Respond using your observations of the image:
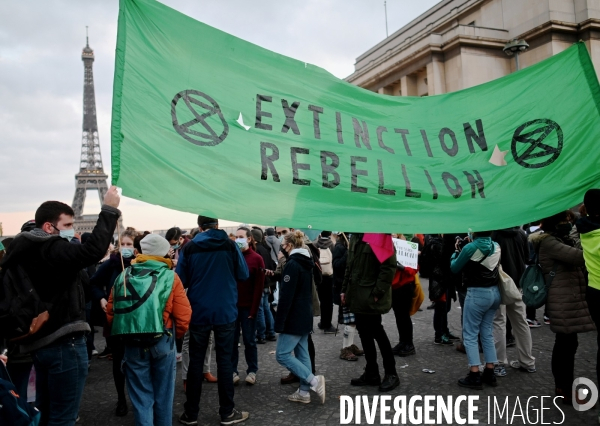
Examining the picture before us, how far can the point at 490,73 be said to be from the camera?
36938 mm

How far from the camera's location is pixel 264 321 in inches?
293

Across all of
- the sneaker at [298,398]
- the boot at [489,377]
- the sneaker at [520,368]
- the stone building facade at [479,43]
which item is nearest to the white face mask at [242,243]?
the sneaker at [298,398]

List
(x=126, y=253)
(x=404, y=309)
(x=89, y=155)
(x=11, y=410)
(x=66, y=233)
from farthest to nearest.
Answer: (x=89, y=155) < (x=404, y=309) < (x=126, y=253) < (x=66, y=233) < (x=11, y=410)

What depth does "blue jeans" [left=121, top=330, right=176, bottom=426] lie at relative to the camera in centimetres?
353

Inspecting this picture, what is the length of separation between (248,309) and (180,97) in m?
3.19

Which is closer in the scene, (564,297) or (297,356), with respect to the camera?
(564,297)

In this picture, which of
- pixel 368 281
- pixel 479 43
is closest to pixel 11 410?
pixel 368 281

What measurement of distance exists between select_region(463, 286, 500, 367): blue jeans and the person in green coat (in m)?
0.85

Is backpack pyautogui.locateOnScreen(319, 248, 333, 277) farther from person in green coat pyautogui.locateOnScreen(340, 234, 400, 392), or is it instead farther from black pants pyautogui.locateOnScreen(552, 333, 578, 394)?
black pants pyautogui.locateOnScreen(552, 333, 578, 394)

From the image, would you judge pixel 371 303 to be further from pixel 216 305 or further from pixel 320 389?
pixel 216 305

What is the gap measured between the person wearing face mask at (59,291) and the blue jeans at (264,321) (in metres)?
4.39

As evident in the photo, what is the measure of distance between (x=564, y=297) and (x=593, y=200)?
3.78ft

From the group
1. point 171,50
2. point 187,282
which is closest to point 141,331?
point 187,282

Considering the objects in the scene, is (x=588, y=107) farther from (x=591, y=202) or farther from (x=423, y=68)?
(x=423, y=68)
